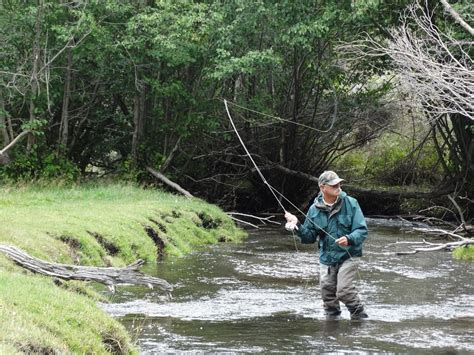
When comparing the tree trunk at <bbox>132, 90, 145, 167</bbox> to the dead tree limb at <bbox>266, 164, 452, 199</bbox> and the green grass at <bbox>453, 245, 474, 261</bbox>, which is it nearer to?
the dead tree limb at <bbox>266, 164, 452, 199</bbox>

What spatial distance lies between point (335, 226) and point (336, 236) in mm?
134

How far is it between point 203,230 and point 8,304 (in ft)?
45.5

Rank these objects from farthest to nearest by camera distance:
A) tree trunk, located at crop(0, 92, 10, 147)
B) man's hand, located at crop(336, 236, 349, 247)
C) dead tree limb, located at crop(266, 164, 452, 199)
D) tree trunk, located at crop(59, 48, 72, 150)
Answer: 1. dead tree limb, located at crop(266, 164, 452, 199)
2. tree trunk, located at crop(59, 48, 72, 150)
3. tree trunk, located at crop(0, 92, 10, 147)
4. man's hand, located at crop(336, 236, 349, 247)

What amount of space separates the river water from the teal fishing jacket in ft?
2.92

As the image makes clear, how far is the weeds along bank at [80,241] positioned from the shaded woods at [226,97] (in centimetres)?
447

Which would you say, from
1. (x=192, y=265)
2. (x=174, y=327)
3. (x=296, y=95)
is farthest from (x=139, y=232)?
(x=296, y=95)

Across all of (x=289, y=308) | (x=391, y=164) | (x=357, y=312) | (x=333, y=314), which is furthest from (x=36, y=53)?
(x=357, y=312)

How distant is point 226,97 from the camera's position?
2973 centimetres

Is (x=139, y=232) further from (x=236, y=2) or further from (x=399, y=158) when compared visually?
(x=399, y=158)

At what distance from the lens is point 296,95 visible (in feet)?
92.7

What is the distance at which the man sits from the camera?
1029 cm

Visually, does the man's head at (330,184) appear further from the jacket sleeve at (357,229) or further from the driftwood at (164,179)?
the driftwood at (164,179)

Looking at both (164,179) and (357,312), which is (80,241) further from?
(164,179)

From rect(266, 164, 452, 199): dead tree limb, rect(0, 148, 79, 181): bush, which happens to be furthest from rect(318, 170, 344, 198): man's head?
rect(266, 164, 452, 199): dead tree limb
